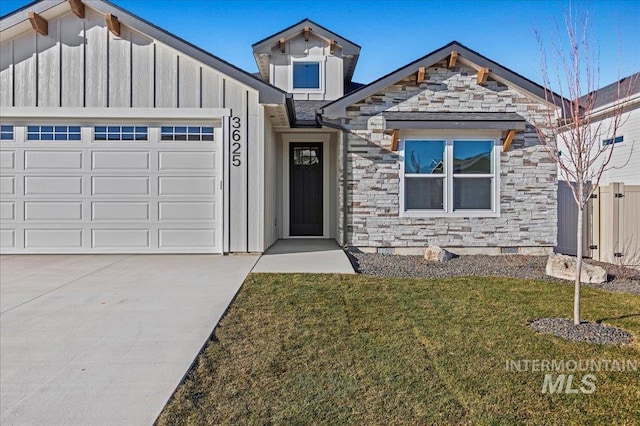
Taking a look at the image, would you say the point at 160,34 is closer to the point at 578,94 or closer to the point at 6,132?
the point at 6,132

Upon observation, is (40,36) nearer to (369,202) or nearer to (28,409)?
(369,202)

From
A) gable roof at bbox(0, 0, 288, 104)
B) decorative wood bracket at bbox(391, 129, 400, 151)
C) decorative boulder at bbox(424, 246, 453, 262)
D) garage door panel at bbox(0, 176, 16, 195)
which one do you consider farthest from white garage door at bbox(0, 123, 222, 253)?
decorative boulder at bbox(424, 246, 453, 262)

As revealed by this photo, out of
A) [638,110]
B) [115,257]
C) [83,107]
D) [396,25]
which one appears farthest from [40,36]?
[638,110]

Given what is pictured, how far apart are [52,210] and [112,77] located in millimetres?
2994

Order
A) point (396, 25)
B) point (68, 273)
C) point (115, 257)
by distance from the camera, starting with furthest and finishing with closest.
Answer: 1. point (396, 25)
2. point (115, 257)
3. point (68, 273)

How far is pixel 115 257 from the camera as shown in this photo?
8.36m

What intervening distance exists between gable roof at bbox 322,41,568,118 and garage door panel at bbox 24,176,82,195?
5.36 metres

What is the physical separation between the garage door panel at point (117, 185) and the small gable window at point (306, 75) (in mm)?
6715

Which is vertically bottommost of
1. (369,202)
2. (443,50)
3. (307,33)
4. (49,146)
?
(369,202)

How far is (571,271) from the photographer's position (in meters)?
6.68

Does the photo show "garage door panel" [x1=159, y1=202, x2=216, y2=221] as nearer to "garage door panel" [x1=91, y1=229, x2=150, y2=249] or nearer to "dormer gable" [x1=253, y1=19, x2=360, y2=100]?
"garage door panel" [x1=91, y1=229, x2=150, y2=249]

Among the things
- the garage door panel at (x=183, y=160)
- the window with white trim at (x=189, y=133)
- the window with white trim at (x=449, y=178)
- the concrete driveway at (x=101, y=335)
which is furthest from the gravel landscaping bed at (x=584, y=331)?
the window with white trim at (x=189, y=133)

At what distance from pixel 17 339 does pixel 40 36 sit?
710 cm

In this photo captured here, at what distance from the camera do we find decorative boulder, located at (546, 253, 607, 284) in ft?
21.4
